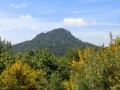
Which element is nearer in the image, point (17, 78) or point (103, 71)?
point (103, 71)

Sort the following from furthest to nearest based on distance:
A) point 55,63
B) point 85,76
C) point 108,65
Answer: point 55,63 → point 85,76 → point 108,65

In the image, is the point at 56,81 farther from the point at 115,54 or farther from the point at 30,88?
the point at 115,54

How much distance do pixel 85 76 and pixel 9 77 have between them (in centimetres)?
1311

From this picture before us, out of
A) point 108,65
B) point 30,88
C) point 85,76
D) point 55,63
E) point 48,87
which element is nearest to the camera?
point 108,65

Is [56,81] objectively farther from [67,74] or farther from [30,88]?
[67,74]

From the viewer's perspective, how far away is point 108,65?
70.6 ft

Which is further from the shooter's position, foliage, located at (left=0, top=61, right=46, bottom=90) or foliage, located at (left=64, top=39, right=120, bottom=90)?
foliage, located at (left=0, top=61, right=46, bottom=90)

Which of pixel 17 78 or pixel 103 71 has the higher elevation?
pixel 103 71

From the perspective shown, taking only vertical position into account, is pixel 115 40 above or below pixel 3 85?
above

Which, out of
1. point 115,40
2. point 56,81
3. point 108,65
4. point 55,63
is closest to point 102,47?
point 115,40

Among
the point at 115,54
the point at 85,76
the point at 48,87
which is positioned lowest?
the point at 48,87

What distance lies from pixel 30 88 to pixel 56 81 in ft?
32.5

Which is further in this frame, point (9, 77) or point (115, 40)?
point (9, 77)

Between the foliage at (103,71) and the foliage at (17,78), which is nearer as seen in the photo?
the foliage at (103,71)
